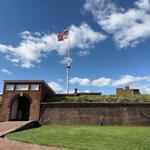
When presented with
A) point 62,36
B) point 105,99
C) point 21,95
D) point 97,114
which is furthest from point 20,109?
point 62,36

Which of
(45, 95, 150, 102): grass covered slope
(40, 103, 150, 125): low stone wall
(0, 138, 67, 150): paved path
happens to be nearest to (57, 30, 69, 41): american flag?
(45, 95, 150, 102): grass covered slope

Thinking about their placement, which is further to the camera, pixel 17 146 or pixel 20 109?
pixel 20 109

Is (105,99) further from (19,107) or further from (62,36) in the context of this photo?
(62,36)

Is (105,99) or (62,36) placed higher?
(62,36)

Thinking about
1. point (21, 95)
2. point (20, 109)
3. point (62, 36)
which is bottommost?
point (20, 109)

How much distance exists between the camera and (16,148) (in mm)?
11266

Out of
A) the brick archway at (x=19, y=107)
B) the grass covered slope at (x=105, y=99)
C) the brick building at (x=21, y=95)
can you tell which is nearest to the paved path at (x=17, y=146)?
the brick building at (x=21, y=95)

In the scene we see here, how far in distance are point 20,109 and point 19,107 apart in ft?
1.63

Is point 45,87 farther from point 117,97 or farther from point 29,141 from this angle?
point 29,141

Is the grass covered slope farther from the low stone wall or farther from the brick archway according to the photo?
the brick archway

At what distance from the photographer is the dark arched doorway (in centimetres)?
2773

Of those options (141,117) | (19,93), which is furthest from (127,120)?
(19,93)

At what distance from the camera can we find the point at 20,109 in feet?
99.2

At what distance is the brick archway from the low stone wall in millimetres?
3295
